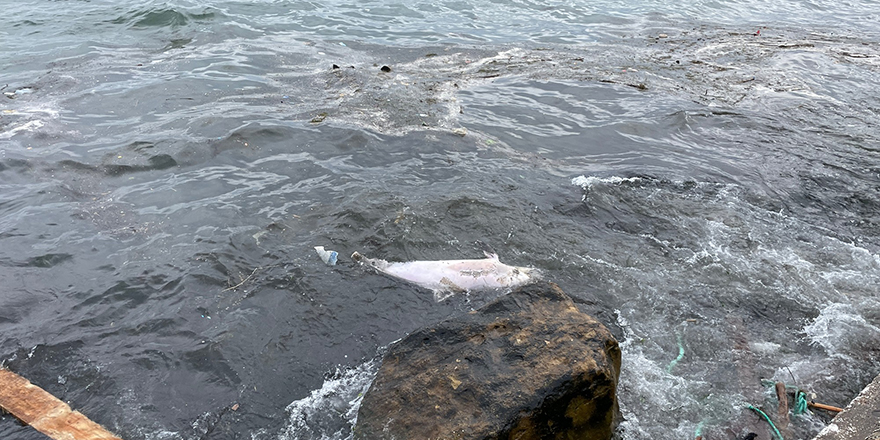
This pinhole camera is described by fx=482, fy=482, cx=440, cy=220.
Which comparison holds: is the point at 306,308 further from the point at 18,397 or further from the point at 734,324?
the point at 734,324

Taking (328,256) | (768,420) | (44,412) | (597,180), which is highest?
(597,180)

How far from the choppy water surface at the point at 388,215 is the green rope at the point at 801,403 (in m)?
0.11

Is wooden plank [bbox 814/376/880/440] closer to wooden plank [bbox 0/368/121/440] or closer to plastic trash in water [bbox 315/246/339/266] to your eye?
plastic trash in water [bbox 315/246/339/266]

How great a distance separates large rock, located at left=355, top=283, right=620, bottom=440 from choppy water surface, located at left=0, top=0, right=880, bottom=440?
535 mm

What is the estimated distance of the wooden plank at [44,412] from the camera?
10.5ft

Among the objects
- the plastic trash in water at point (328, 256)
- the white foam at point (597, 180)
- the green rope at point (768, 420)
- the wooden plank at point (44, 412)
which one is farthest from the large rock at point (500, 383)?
the white foam at point (597, 180)

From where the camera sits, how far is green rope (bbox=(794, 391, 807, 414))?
3.52 m

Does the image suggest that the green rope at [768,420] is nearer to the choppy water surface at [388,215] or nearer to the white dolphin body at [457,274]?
the choppy water surface at [388,215]

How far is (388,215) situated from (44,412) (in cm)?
346

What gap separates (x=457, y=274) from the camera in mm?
4852

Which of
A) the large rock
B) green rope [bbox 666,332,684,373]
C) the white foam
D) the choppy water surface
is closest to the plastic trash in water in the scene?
the choppy water surface

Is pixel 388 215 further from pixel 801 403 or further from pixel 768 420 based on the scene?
pixel 801 403

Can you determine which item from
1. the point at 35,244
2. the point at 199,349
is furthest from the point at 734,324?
the point at 35,244

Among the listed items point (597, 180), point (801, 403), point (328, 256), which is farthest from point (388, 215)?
point (801, 403)
